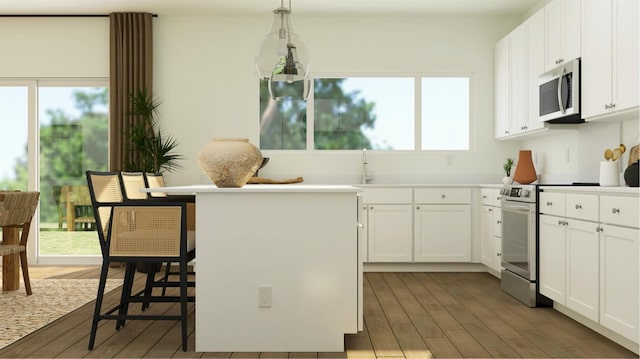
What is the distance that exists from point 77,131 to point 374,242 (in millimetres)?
3570

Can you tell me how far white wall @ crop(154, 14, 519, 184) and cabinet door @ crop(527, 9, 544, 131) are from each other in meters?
1.10

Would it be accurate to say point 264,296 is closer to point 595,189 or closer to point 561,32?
point 595,189

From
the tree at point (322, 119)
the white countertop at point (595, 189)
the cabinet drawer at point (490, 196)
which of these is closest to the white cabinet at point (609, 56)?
the white countertop at point (595, 189)

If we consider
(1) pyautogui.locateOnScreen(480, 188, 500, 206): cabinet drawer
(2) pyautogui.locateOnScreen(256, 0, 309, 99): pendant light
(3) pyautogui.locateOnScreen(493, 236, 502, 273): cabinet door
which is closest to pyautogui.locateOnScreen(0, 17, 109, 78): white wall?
(2) pyautogui.locateOnScreen(256, 0, 309, 99): pendant light

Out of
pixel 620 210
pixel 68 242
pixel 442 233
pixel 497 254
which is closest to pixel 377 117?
pixel 442 233

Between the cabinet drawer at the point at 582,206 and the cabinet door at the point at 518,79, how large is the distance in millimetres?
1658

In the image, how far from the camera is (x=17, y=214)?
425 centimetres

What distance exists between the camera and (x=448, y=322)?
141 inches

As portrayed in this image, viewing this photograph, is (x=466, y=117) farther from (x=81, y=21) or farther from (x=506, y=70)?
(x=81, y=21)

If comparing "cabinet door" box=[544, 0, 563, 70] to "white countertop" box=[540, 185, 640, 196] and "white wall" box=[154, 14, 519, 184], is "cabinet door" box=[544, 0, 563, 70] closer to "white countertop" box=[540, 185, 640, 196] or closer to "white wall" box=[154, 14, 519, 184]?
"white countertop" box=[540, 185, 640, 196]

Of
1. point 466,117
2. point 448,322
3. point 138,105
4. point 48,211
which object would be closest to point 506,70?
point 466,117

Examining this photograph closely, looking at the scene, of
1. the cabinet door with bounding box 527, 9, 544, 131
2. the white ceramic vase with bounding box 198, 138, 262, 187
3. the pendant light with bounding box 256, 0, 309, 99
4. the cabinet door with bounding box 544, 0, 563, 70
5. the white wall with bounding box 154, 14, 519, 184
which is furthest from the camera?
the white wall with bounding box 154, 14, 519, 184

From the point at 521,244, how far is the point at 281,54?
237 centimetres

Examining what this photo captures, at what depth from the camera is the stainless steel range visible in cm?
402
